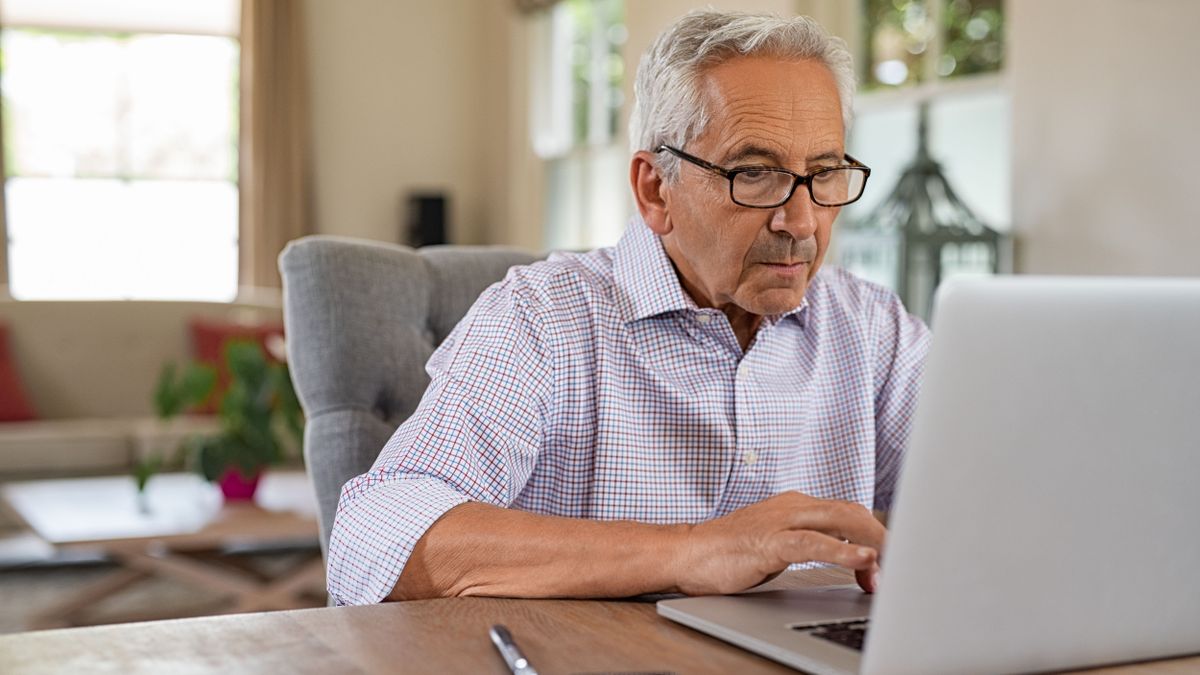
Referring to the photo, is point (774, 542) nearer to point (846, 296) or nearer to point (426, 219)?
point (846, 296)

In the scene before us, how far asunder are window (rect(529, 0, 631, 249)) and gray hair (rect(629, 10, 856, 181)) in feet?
14.1

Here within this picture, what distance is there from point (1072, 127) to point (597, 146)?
301cm

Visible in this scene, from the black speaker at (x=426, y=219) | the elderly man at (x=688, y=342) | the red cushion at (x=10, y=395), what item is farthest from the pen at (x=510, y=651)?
the black speaker at (x=426, y=219)

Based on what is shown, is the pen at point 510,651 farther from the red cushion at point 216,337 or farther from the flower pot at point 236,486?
the red cushion at point 216,337

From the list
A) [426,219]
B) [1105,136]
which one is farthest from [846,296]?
[426,219]

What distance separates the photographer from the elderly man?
1.31 meters

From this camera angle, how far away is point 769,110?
4.40 ft

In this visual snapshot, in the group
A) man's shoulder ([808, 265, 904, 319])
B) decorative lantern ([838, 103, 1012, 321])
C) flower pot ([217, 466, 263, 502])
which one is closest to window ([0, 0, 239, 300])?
flower pot ([217, 466, 263, 502])

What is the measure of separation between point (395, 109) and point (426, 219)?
2.17 ft

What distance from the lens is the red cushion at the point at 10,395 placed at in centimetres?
473

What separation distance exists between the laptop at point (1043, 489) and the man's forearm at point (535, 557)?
21cm

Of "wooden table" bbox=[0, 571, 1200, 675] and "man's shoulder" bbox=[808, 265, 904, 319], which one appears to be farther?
"man's shoulder" bbox=[808, 265, 904, 319]

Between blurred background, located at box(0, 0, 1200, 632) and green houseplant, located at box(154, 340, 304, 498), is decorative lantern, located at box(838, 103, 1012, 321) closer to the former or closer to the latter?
blurred background, located at box(0, 0, 1200, 632)

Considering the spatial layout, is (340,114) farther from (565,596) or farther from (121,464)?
(565,596)
